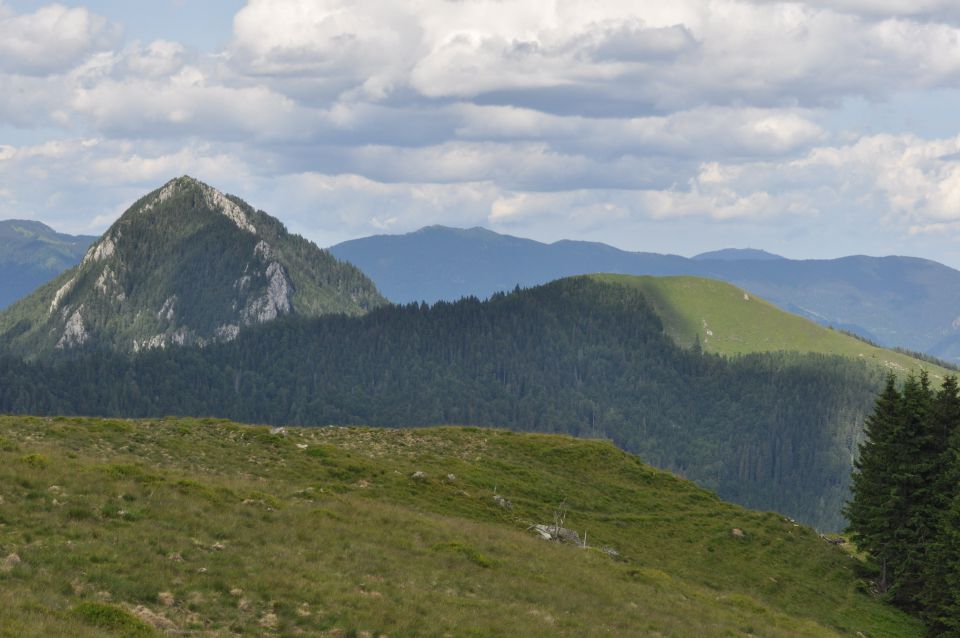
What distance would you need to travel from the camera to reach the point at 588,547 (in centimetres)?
5678

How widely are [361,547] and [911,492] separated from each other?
161 feet

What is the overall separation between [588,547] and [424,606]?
24.7 meters

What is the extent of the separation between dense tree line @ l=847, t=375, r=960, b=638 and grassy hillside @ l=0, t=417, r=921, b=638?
3.09m

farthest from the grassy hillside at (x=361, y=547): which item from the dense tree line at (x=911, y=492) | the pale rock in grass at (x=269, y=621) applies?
the dense tree line at (x=911, y=492)

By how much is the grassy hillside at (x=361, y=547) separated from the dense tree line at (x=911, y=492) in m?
3.09

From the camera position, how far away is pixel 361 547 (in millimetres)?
40781

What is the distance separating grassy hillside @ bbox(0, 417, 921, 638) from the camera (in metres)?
30.5

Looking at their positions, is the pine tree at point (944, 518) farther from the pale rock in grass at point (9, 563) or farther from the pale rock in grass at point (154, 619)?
the pale rock in grass at point (9, 563)

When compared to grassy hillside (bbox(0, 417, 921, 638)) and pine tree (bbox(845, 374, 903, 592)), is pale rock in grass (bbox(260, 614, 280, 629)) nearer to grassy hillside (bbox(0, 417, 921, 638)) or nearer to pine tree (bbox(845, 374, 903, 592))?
grassy hillside (bbox(0, 417, 921, 638))

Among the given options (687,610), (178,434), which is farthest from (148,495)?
(687,610)

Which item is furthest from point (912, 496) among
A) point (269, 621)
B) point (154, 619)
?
point (154, 619)

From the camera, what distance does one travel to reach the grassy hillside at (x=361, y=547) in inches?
1200

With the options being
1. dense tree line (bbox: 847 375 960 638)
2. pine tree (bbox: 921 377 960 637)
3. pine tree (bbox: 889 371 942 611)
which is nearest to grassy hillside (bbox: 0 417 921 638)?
dense tree line (bbox: 847 375 960 638)

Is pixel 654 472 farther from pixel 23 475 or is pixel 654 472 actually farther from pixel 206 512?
pixel 23 475
